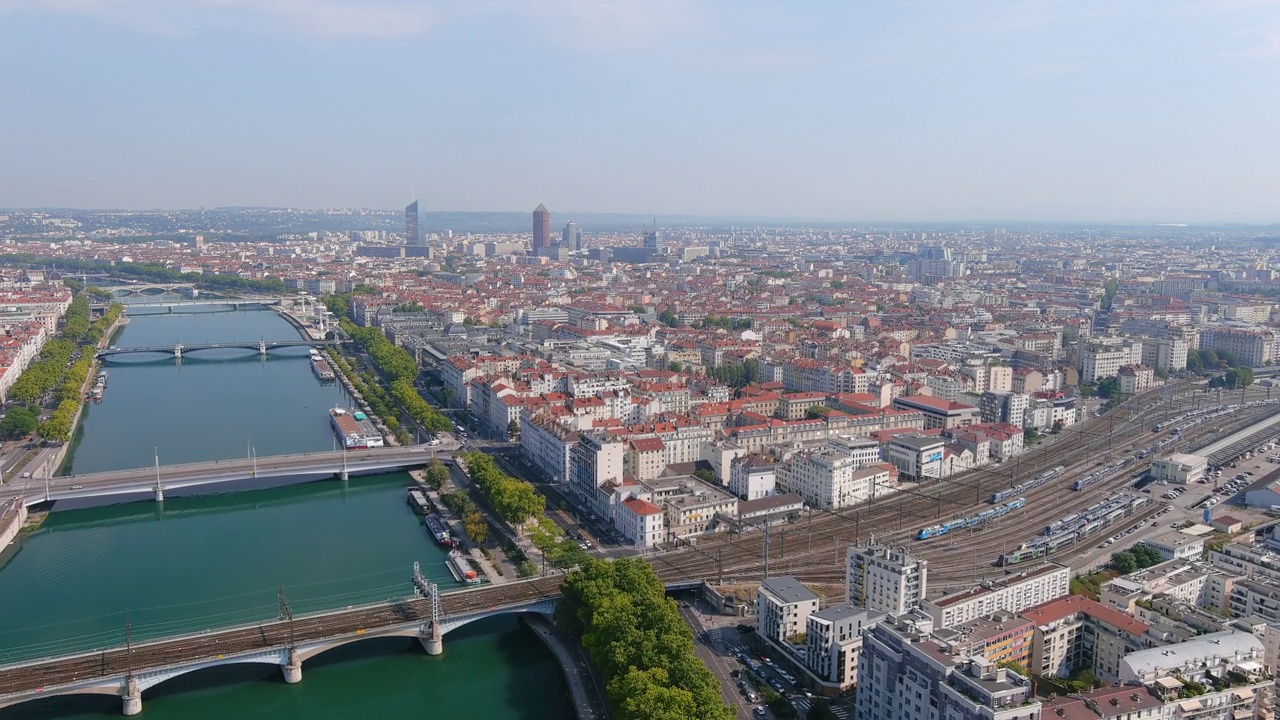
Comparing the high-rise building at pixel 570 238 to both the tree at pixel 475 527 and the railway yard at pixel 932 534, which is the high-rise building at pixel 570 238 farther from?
the tree at pixel 475 527

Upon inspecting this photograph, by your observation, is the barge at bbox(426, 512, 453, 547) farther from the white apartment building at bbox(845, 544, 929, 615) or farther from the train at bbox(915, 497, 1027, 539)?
the train at bbox(915, 497, 1027, 539)

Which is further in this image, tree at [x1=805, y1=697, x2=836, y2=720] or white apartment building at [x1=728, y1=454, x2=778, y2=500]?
white apartment building at [x1=728, y1=454, x2=778, y2=500]

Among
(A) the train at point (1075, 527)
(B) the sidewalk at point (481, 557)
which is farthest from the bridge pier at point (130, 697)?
(A) the train at point (1075, 527)

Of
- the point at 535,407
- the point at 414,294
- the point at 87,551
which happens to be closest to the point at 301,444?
the point at 535,407

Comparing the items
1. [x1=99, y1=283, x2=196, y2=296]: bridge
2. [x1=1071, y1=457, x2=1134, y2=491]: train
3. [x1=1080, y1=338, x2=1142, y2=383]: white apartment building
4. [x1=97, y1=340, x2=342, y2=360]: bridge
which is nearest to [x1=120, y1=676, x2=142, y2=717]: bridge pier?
[x1=1071, y1=457, x2=1134, y2=491]: train

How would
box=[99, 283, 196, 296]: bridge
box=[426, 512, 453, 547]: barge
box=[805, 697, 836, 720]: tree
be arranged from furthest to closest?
1. box=[99, 283, 196, 296]: bridge
2. box=[426, 512, 453, 547]: barge
3. box=[805, 697, 836, 720]: tree

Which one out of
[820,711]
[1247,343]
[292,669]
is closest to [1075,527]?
[820,711]

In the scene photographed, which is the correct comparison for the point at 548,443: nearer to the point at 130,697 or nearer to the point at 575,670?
the point at 575,670
